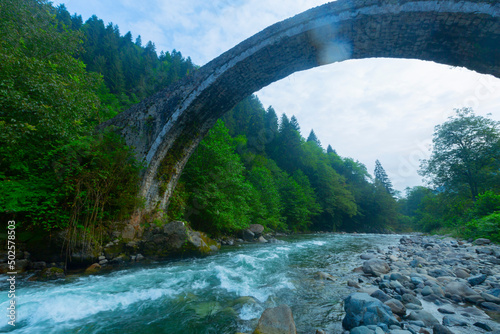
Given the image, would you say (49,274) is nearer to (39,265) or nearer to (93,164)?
(39,265)

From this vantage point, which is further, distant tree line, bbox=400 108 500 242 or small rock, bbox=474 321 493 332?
distant tree line, bbox=400 108 500 242

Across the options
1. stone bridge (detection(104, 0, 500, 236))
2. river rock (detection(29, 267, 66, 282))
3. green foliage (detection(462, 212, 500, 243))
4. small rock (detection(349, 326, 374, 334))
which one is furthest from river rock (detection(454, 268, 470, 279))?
river rock (detection(29, 267, 66, 282))

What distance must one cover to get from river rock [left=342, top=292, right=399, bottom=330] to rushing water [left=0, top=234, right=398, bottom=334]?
0.20m

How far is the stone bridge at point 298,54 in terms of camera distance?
12.5 ft

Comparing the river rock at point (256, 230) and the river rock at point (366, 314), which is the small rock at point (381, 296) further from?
the river rock at point (256, 230)

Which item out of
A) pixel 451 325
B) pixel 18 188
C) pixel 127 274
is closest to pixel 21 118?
pixel 18 188

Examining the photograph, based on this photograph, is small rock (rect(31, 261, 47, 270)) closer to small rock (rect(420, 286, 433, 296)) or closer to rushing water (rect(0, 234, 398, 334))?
rushing water (rect(0, 234, 398, 334))

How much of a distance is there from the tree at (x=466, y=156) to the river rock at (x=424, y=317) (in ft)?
63.2

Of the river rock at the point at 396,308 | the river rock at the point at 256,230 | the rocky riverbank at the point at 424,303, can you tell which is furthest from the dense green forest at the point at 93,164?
the river rock at the point at 396,308

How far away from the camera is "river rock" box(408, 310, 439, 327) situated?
7.95 ft

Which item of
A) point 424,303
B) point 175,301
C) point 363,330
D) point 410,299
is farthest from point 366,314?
point 175,301

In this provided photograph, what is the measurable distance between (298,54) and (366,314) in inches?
249

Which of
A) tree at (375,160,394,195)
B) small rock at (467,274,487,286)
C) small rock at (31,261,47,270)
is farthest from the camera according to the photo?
tree at (375,160,394,195)

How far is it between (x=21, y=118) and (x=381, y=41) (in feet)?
28.2
